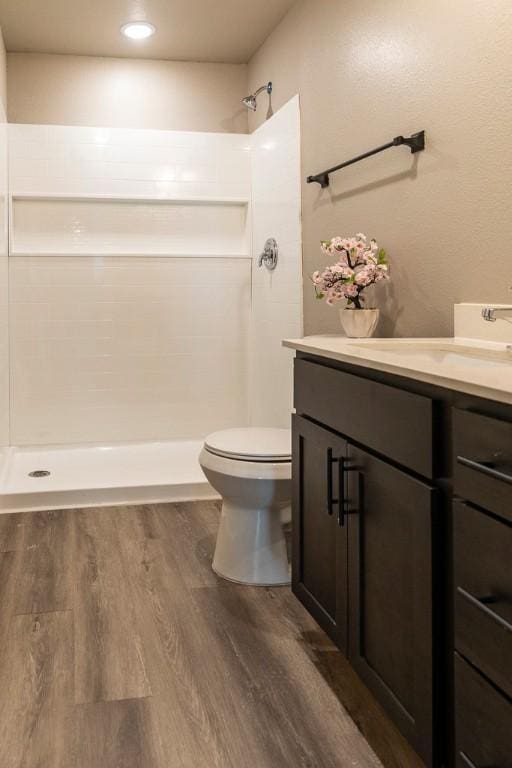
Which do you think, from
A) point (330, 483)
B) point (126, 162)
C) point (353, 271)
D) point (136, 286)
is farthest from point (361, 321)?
point (126, 162)

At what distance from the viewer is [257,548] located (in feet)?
8.47

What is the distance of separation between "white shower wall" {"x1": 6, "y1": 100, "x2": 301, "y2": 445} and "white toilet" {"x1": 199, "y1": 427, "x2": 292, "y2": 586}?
1.55m

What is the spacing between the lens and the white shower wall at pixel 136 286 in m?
4.35

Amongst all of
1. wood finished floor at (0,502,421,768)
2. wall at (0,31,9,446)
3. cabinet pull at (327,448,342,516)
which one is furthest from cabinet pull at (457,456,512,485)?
wall at (0,31,9,446)

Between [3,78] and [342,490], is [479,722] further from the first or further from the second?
[3,78]

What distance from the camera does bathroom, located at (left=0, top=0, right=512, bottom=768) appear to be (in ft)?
4.60

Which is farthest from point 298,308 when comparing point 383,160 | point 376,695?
point 376,695

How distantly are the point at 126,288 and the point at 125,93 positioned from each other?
1150mm

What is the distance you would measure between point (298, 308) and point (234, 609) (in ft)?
5.66

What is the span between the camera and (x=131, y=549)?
2.94 meters

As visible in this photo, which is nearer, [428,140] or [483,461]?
[483,461]

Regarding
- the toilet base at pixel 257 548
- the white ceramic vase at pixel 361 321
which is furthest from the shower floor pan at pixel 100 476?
the white ceramic vase at pixel 361 321

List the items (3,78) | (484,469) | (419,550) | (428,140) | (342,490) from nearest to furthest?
(484,469)
(419,550)
(342,490)
(428,140)
(3,78)

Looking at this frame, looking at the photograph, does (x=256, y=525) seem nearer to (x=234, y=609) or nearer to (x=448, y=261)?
(x=234, y=609)
